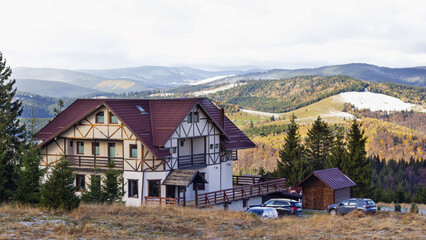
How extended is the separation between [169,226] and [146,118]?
22823 millimetres

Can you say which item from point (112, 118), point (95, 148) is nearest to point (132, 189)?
point (95, 148)

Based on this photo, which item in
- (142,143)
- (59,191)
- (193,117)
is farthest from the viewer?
(193,117)

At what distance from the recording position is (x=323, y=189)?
54594mm

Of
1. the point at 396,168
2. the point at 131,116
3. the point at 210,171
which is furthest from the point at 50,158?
the point at 396,168

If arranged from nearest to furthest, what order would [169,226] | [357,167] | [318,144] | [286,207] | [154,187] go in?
1. [169,226]
2. [286,207]
3. [154,187]
4. [357,167]
5. [318,144]

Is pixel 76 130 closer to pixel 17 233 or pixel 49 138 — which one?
pixel 49 138

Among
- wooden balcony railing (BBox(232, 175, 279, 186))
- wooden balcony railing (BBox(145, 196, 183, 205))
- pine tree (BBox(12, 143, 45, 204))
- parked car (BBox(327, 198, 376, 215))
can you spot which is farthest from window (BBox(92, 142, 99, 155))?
parked car (BBox(327, 198, 376, 215))

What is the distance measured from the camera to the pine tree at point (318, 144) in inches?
3117

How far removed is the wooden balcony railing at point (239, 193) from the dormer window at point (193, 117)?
7.12 m

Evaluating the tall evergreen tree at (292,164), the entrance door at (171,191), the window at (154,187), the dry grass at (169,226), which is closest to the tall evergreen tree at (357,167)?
the tall evergreen tree at (292,164)

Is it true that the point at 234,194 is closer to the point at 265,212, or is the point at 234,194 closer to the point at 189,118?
the point at 189,118

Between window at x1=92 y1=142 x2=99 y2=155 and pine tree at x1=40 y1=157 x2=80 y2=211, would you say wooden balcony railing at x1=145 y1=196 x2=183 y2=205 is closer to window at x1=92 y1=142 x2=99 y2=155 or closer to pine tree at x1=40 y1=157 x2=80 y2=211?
window at x1=92 y1=142 x2=99 y2=155

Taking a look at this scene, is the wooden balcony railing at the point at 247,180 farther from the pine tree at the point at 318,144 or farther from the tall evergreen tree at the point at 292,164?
the pine tree at the point at 318,144

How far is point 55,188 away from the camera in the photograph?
27.1m
